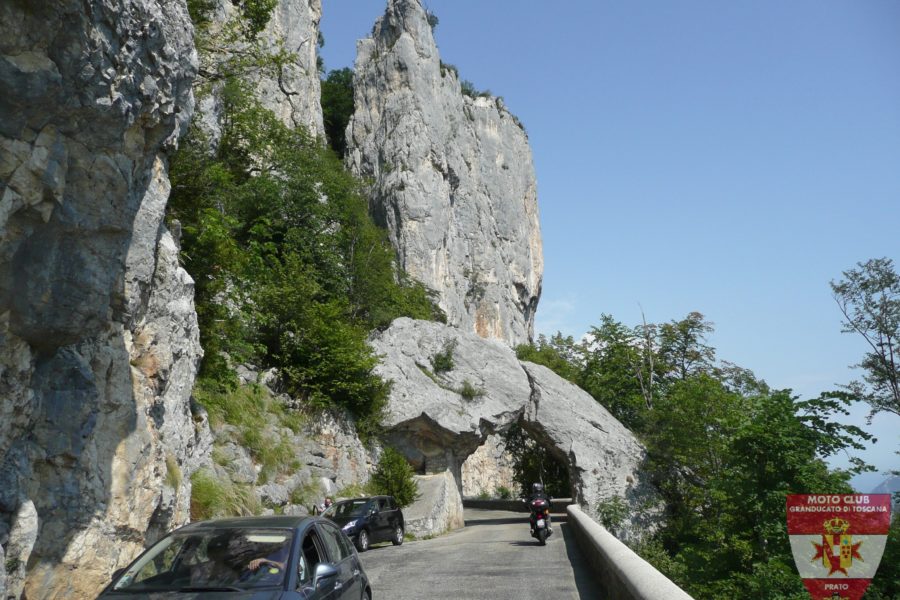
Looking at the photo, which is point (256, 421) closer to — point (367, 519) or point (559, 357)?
point (367, 519)

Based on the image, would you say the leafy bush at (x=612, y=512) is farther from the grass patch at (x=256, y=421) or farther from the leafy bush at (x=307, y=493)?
the grass patch at (x=256, y=421)

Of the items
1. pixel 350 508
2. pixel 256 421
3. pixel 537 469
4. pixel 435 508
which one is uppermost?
pixel 256 421

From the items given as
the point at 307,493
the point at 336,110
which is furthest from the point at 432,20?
the point at 307,493

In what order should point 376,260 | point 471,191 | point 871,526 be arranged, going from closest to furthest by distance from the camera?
point 871,526
point 376,260
point 471,191

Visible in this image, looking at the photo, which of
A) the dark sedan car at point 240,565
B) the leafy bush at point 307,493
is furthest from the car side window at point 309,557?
the leafy bush at point 307,493

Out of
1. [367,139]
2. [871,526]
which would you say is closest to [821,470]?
[871,526]

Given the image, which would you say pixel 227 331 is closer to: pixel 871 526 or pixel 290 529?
pixel 290 529

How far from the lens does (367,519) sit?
56.9ft

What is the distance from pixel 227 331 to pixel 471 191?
146ft

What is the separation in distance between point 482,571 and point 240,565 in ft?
25.9

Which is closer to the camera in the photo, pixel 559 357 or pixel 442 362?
pixel 442 362

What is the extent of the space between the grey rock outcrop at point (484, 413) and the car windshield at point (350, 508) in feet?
25.5

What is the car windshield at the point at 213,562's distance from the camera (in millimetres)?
4961

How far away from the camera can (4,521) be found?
22.7 feet
